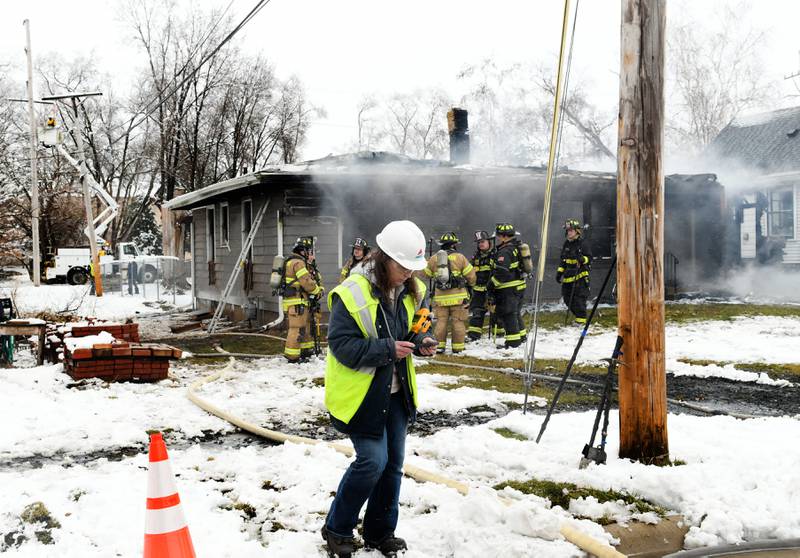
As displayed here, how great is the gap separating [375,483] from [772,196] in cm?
2477

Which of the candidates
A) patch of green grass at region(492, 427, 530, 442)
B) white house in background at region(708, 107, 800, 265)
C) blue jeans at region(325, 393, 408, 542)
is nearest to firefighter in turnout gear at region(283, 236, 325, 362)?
patch of green grass at region(492, 427, 530, 442)

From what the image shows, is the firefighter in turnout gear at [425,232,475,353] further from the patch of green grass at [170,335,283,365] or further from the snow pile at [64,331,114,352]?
the snow pile at [64,331,114,352]

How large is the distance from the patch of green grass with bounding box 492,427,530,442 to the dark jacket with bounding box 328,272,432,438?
284cm

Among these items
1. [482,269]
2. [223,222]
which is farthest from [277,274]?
[223,222]

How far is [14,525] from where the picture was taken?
426cm

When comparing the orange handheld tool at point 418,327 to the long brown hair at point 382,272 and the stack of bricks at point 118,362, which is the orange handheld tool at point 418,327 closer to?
the long brown hair at point 382,272

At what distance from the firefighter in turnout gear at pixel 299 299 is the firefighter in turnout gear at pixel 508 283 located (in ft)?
10.5

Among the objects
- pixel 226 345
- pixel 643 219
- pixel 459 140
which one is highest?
pixel 459 140

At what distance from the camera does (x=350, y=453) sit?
5492 millimetres

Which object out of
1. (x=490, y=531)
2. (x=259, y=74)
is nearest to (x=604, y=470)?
(x=490, y=531)

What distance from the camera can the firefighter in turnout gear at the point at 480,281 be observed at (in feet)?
42.1

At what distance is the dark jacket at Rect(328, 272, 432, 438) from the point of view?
3.56 metres

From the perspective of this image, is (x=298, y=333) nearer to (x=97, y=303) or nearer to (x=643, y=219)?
(x=643, y=219)

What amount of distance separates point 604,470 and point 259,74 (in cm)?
3943
